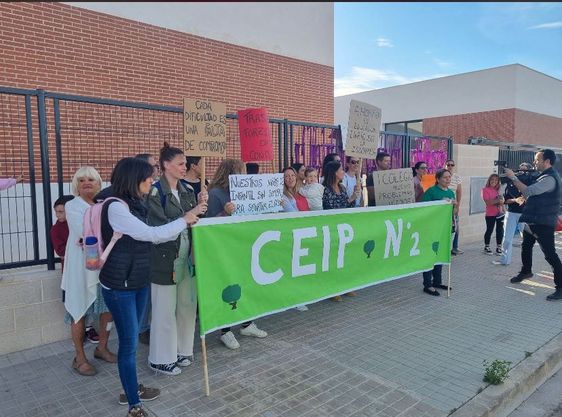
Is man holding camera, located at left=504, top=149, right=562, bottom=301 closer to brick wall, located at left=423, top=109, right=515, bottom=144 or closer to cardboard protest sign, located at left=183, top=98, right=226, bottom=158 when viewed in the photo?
cardboard protest sign, located at left=183, top=98, right=226, bottom=158

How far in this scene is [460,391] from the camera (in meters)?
3.64

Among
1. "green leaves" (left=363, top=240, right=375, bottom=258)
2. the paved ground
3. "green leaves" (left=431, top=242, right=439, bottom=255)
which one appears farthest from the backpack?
"green leaves" (left=431, top=242, right=439, bottom=255)

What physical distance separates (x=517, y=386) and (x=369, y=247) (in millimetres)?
2095

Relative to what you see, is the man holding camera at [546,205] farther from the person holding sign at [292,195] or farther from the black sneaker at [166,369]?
the black sneaker at [166,369]

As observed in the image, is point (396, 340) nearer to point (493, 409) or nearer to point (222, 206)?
point (493, 409)

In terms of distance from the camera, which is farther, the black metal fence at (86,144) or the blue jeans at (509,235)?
the blue jeans at (509,235)

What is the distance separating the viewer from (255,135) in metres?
5.39

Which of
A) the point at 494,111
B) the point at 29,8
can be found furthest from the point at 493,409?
the point at 494,111

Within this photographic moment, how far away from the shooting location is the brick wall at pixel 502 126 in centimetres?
2120

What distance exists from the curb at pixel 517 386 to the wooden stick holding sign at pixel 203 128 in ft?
7.76

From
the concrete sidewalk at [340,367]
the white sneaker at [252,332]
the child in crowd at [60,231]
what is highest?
the child in crowd at [60,231]

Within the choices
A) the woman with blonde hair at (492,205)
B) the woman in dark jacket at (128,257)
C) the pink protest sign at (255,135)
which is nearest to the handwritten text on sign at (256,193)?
the pink protest sign at (255,135)

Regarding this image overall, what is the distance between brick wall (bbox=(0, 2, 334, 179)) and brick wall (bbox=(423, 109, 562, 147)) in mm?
13640

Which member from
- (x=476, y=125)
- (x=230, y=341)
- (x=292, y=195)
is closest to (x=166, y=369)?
(x=230, y=341)
